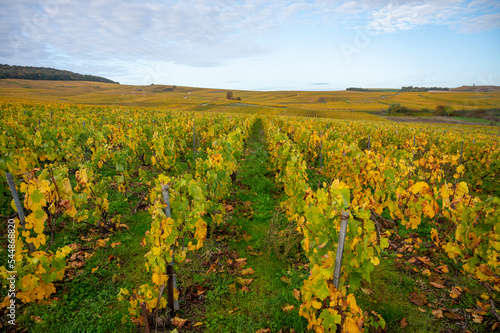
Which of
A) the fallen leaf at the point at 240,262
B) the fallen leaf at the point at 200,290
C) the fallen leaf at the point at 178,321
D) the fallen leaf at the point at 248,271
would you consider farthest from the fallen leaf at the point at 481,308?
the fallen leaf at the point at 178,321

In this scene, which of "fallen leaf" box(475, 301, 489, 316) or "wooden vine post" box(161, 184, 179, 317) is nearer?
"wooden vine post" box(161, 184, 179, 317)

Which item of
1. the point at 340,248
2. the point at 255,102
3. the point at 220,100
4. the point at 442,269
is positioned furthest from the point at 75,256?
the point at 220,100

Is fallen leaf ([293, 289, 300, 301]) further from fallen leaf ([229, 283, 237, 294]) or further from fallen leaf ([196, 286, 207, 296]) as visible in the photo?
fallen leaf ([196, 286, 207, 296])

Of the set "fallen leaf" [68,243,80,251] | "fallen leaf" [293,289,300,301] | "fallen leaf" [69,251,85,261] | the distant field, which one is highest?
the distant field

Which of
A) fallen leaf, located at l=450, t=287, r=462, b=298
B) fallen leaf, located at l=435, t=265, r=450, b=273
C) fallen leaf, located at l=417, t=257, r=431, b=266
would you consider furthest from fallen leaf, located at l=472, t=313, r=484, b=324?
fallen leaf, located at l=417, t=257, r=431, b=266

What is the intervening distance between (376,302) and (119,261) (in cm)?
364

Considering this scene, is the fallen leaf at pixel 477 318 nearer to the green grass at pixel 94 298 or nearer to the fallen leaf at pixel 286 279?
the fallen leaf at pixel 286 279

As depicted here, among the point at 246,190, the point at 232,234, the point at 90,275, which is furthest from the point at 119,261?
the point at 246,190

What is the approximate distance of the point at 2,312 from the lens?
2596mm

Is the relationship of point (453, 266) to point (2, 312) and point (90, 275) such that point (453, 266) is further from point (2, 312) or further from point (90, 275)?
point (2, 312)

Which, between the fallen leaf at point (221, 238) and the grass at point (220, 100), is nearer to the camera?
the fallen leaf at point (221, 238)

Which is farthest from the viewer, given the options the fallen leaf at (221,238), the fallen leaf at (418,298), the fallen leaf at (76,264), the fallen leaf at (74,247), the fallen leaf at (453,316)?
the fallen leaf at (221,238)

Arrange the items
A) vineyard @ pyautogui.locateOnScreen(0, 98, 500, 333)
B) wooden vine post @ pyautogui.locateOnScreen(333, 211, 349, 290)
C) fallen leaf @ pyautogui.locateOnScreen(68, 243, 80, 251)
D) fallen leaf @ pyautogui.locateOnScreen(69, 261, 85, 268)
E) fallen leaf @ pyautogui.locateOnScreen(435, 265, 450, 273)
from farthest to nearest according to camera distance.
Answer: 1. fallen leaf @ pyautogui.locateOnScreen(68, 243, 80, 251)
2. fallen leaf @ pyautogui.locateOnScreen(435, 265, 450, 273)
3. fallen leaf @ pyautogui.locateOnScreen(69, 261, 85, 268)
4. vineyard @ pyautogui.locateOnScreen(0, 98, 500, 333)
5. wooden vine post @ pyautogui.locateOnScreen(333, 211, 349, 290)

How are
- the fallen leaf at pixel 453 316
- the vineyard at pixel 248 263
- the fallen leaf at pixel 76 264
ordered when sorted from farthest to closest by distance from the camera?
the fallen leaf at pixel 76 264, the fallen leaf at pixel 453 316, the vineyard at pixel 248 263
